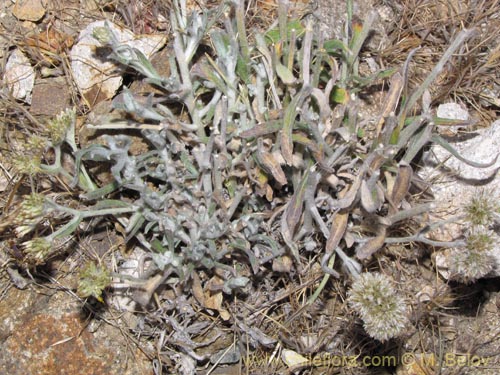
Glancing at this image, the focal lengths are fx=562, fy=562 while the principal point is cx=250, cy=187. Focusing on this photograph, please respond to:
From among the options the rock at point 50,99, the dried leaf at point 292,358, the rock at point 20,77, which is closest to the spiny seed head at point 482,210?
the dried leaf at point 292,358

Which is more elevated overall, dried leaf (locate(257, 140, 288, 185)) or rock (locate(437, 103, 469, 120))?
rock (locate(437, 103, 469, 120))

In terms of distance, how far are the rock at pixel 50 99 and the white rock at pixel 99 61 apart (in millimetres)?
102

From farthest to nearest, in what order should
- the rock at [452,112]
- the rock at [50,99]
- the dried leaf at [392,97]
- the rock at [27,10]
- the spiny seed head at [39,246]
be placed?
1. the rock at [27,10]
2. the rock at [50,99]
3. the rock at [452,112]
4. the dried leaf at [392,97]
5. the spiny seed head at [39,246]

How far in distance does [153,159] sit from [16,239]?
83 cm

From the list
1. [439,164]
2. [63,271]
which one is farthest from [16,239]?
[439,164]

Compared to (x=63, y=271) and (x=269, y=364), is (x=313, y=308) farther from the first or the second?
(x=63, y=271)

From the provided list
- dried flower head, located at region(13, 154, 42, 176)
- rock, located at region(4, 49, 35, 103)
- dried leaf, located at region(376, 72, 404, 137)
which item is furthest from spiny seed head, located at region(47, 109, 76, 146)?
dried leaf, located at region(376, 72, 404, 137)

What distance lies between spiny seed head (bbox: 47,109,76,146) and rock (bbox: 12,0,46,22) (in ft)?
2.95

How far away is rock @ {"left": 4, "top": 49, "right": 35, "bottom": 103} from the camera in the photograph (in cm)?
307

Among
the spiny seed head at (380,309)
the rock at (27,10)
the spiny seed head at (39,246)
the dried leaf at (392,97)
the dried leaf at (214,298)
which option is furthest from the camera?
the rock at (27,10)

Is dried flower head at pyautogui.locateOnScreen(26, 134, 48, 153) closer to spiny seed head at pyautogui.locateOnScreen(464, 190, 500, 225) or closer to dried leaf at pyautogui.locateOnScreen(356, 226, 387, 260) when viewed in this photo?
dried leaf at pyautogui.locateOnScreen(356, 226, 387, 260)

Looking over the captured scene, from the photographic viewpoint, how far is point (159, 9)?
10.4 ft

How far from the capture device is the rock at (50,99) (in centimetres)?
303

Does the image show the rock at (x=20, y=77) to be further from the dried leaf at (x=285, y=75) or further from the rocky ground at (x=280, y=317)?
the dried leaf at (x=285, y=75)
